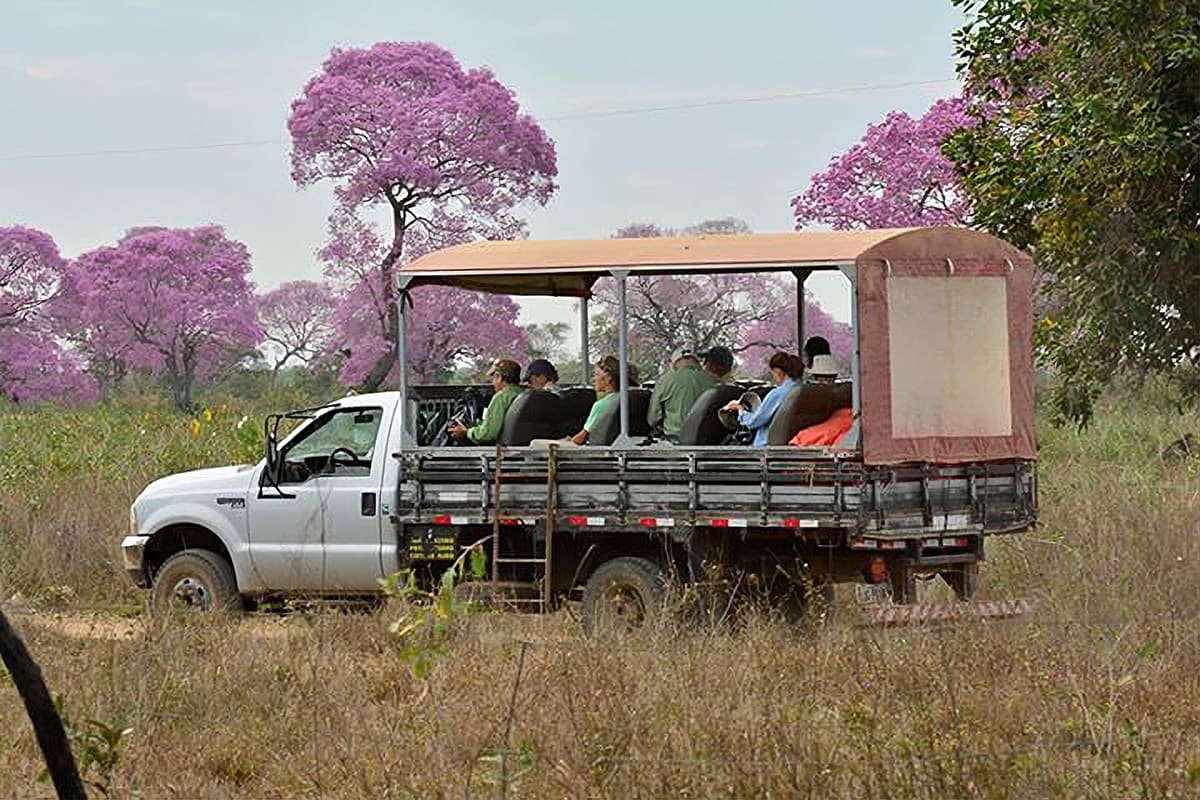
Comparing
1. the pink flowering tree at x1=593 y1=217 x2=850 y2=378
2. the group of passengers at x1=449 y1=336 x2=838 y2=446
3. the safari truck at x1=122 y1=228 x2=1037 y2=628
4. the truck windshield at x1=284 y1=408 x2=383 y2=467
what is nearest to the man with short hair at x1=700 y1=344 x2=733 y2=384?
the group of passengers at x1=449 y1=336 x2=838 y2=446

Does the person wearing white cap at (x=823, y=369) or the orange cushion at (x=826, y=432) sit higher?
the person wearing white cap at (x=823, y=369)

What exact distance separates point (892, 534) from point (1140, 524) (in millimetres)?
3194

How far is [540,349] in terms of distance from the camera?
51.2 meters

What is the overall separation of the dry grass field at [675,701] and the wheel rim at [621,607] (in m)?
0.40

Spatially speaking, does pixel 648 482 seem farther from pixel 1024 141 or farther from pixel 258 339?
pixel 258 339

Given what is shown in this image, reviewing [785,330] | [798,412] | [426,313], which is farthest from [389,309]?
[798,412]

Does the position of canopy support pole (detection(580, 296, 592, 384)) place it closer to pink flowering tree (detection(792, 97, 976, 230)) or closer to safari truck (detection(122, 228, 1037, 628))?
safari truck (detection(122, 228, 1037, 628))

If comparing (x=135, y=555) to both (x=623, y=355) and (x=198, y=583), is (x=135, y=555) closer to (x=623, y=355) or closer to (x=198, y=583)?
(x=198, y=583)

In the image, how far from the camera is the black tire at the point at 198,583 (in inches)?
622

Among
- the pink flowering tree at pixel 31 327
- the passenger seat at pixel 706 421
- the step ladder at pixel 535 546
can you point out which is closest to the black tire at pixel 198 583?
the step ladder at pixel 535 546

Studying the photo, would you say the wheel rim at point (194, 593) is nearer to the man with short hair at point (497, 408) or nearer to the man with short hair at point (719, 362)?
the man with short hair at point (497, 408)

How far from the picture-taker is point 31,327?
5547cm

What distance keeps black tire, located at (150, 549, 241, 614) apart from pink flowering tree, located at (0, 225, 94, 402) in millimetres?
39216

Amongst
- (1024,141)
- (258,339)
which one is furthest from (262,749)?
(258,339)
